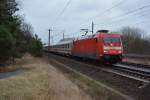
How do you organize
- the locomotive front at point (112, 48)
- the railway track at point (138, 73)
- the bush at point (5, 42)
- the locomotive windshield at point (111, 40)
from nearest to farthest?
the railway track at point (138, 73), the locomotive front at point (112, 48), the locomotive windshield at point (111, 40), the bush at point (5, 42)

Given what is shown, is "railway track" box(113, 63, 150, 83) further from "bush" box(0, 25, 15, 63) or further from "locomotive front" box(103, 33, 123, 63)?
"bush" box(0, 25, 15, 63)

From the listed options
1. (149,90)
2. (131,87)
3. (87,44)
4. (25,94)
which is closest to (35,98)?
(25,94)

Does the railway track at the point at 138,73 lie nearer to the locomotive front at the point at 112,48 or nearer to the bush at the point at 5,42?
the locomotive front at the point at 112,48

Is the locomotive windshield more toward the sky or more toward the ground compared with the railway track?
more toward the sky

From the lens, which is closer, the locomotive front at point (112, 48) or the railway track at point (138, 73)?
the railway track at point (138, 73)

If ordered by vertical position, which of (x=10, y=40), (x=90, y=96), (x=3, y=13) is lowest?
(x=90, y=96)

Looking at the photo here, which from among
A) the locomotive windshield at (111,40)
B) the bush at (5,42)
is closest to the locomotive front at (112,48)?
the locomotive windshield at (111,40)

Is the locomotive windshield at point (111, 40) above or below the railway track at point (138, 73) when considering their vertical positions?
above

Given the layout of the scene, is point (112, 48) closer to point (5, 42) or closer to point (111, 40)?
point (111, 40)

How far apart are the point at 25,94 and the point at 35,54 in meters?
65.3

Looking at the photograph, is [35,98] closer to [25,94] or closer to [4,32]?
[25,94]

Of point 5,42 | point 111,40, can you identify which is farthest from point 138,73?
point 5,42

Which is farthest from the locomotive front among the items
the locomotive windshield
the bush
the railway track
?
the bush

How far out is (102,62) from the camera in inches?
1516
